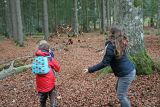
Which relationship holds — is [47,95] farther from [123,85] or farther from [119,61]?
[119,61]

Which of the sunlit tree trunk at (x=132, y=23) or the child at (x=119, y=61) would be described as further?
Result: the sunlit tree trunk at (x=132, y=23)

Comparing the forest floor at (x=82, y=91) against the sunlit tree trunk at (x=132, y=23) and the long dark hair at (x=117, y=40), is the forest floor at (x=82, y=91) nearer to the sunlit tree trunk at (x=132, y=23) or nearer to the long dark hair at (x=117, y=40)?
the sunlit tree trunk at (x=132, y=23)

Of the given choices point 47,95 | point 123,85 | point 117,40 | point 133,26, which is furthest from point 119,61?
point 133,26

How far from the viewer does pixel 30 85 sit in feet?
38.4

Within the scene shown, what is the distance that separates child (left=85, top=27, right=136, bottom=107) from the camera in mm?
6277

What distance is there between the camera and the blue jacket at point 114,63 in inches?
246

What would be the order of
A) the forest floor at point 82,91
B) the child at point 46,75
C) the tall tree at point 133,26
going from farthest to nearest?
1. the tall tree at point 133,26
2. the forest floor at point 82,91
3. the child at point 46,75

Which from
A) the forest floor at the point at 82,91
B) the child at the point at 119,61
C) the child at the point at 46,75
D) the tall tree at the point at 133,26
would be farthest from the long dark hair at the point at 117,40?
the tall tree at the point at 133,26

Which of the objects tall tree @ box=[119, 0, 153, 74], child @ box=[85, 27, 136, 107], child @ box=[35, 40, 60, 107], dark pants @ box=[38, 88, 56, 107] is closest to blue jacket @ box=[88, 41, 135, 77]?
child @ box=[85, 27, 136, 107]

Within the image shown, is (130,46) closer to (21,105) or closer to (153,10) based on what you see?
(21,105)

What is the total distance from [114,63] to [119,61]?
11 centimetres

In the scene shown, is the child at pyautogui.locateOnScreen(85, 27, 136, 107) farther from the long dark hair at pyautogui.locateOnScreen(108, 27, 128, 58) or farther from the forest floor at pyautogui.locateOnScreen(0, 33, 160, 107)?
the forest floor at pyautogui.locateOnScreen(0, 33, 160, 107)

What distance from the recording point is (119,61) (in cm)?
649

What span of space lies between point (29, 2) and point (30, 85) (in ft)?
148
